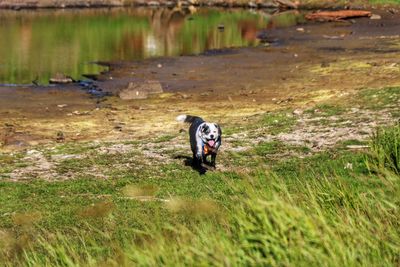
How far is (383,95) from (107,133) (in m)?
8.79

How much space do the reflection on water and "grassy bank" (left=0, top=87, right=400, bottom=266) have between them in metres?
20.9

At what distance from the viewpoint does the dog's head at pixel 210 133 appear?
15547 mm

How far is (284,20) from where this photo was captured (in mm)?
67062

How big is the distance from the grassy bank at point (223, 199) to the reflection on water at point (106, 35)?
68.5ft

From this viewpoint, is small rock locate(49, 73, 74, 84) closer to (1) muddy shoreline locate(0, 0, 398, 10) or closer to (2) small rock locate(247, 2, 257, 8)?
(1) muddy shoreline locate(0, 0, 398, 10)

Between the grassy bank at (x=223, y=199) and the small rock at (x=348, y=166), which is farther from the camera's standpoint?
the small rock at (x=348, y=166)

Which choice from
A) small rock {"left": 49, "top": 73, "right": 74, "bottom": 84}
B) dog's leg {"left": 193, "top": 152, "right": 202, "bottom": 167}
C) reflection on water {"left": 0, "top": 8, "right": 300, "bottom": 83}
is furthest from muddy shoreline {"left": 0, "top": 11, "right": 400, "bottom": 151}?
dog's leg {"left": 193, "top": 152, "right": 202, "bottom": 167}

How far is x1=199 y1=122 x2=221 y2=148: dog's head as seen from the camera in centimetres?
1555

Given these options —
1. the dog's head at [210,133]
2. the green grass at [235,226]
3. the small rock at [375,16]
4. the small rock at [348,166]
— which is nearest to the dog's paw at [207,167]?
the dog's head at [210,133]

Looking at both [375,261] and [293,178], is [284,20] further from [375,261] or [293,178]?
[375,261]

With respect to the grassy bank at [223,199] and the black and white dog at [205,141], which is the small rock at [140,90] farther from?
the black and white dog at [205,141]

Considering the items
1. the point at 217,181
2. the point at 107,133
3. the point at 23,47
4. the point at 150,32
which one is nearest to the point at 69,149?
the point at 107,133

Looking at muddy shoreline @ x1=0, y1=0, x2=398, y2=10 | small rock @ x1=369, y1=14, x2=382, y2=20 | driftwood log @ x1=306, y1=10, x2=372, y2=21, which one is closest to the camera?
small rock @ x1=369, y1=14, x2=382, y2=20

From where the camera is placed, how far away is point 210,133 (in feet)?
51.1
